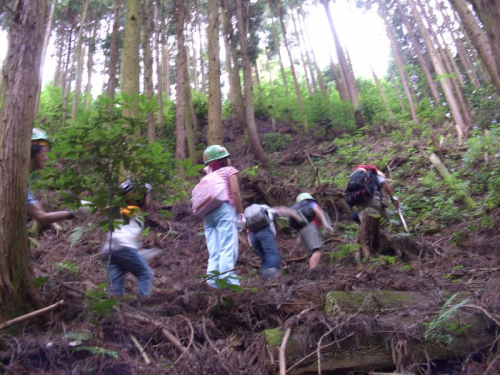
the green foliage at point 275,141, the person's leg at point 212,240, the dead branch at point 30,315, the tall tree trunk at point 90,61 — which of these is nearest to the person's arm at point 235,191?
the person's leg at point 212,240

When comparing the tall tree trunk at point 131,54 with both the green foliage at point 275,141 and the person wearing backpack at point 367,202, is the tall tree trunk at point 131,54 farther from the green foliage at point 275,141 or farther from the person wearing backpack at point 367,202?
the green foliage at point 275,141

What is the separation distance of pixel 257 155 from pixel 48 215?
11.1 metres

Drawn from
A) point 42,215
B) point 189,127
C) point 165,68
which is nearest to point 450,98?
point 189,127

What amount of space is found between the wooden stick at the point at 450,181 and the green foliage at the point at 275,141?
7.61 meters

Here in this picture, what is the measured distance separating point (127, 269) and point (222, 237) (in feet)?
3.46

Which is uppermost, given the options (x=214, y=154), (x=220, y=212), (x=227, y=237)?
(x=214, y=154)

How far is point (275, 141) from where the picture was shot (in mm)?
→ 18281

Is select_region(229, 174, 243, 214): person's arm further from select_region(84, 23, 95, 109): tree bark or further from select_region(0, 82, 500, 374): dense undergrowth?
select_region(84, 23, 95, 109): tree bark

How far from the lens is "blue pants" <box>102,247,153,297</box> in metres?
4.09

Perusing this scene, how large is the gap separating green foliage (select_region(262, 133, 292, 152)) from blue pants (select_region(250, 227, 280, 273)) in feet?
41.4

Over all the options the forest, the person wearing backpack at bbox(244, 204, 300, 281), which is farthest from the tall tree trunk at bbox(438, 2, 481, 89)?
the person wearing backpack at bbox(244, 204, 300, 281)

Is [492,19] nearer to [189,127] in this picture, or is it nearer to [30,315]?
[30,315]

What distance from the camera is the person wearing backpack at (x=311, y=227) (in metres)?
5.84

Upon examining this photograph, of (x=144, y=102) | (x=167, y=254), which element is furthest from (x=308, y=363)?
(x=167, y=254)
